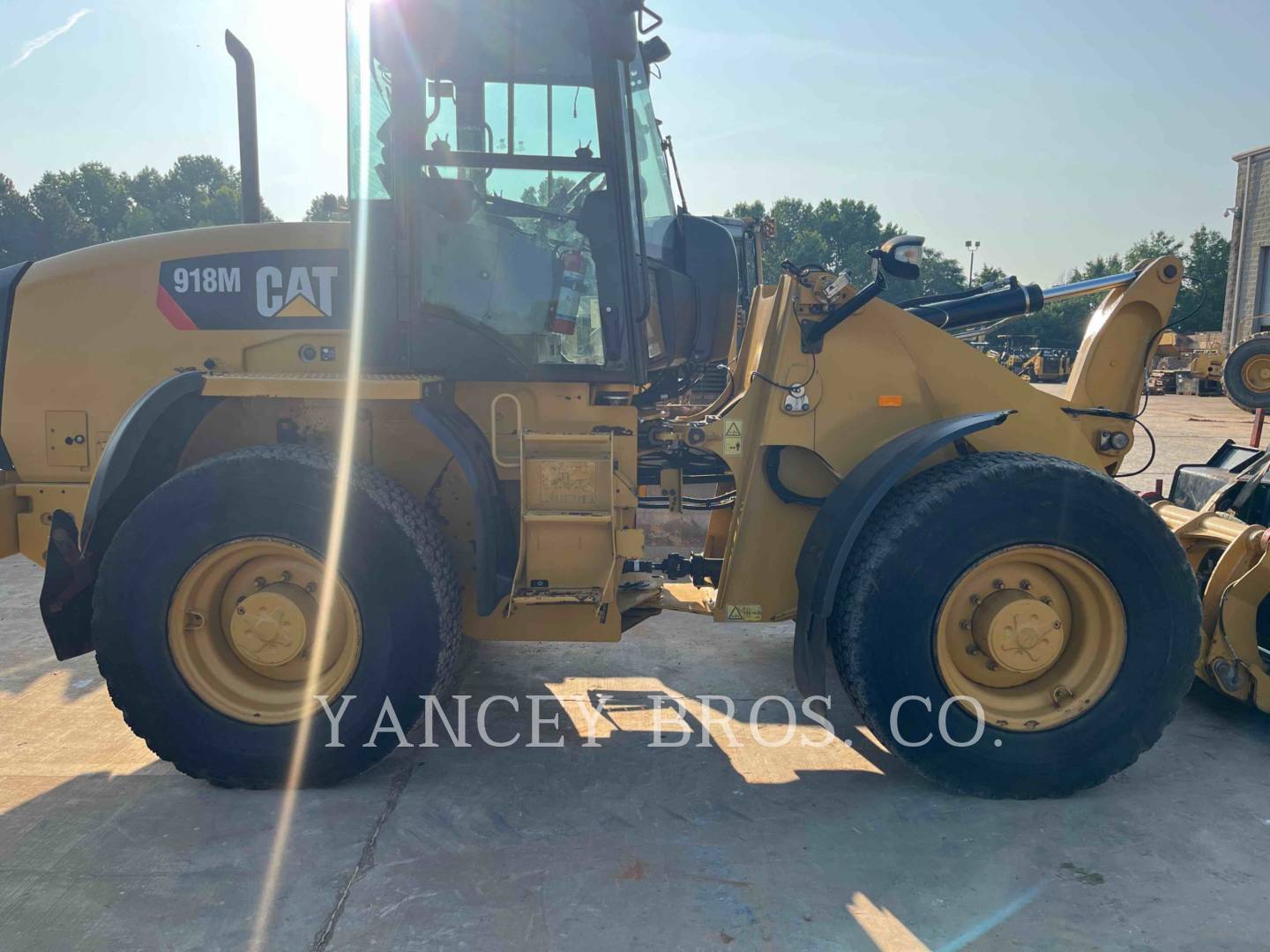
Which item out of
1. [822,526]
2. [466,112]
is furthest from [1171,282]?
A: [466,112]

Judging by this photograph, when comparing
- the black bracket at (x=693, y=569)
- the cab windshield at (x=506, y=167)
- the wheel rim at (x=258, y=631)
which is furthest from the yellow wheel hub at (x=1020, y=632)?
the wheel rim at (x=258, y=631)

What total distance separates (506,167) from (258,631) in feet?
6.27

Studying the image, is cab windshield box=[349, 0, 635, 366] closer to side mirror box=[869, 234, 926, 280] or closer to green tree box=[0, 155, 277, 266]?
side mirror box=[869, 234, 926, 280]

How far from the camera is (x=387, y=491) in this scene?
322cm

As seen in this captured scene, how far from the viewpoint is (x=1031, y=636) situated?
3164mm

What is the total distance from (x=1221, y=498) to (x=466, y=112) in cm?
382

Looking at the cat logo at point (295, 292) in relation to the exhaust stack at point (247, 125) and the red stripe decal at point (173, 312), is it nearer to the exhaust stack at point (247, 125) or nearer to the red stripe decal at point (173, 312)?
the red stripe decal at point (173, 312)

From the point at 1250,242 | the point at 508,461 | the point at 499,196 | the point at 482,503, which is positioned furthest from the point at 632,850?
the point at 1250,242

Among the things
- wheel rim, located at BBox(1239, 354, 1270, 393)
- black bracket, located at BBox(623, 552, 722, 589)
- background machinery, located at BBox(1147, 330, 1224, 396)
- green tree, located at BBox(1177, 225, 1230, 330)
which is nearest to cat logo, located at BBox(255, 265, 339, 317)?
black bracket, located at BBox(623, 552, 722, 589)

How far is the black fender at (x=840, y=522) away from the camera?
3.09 meters

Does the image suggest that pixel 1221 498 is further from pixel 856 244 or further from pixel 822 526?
pixel 856 244

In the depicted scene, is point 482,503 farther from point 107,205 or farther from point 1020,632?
point 107,205

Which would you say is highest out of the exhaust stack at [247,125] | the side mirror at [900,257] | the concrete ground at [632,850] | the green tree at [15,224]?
the green tree at [15,224]

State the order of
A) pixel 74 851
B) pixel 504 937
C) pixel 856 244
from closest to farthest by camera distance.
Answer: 1. pixel 504 937
2. pixel 74 851
3. pixel 856 244
